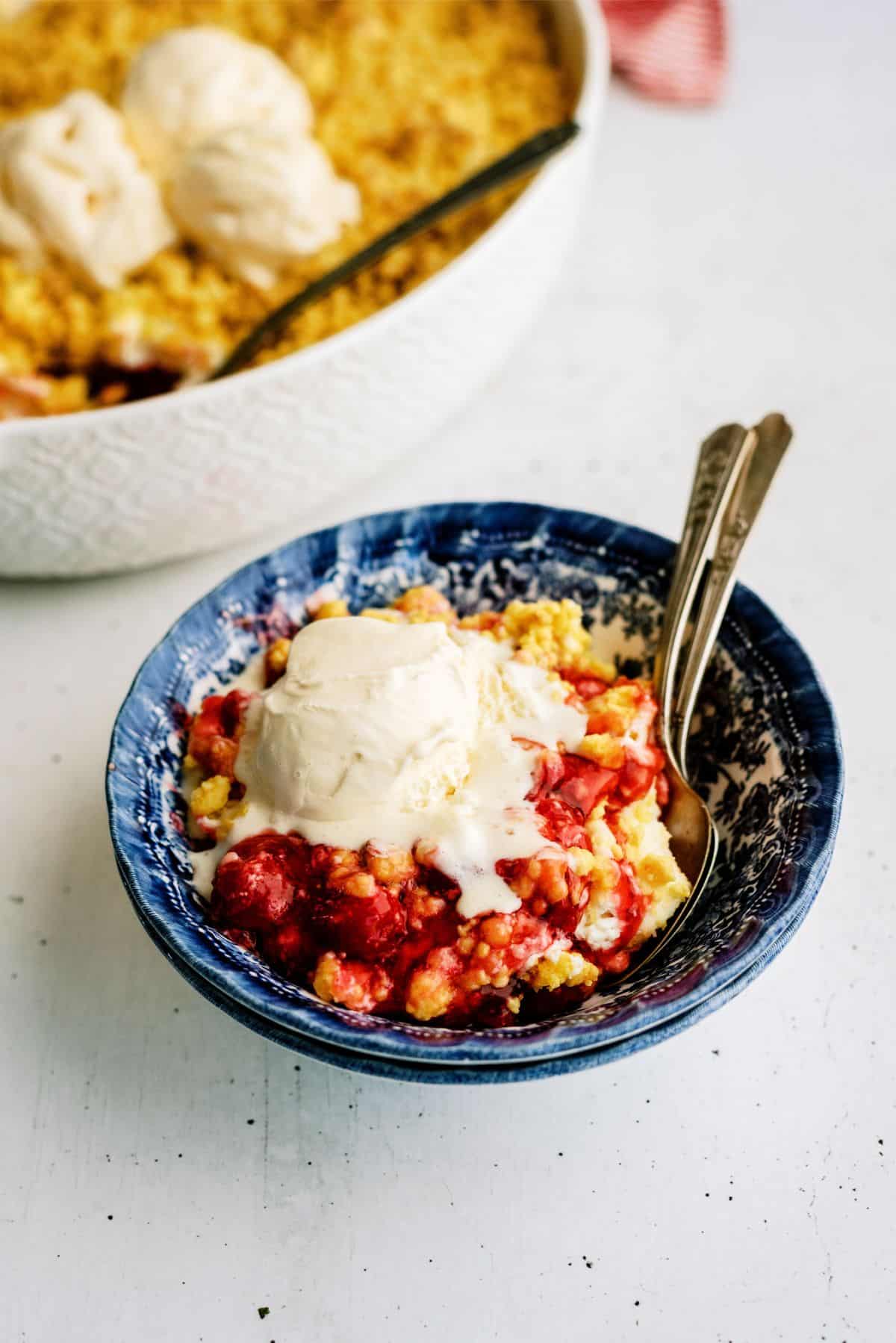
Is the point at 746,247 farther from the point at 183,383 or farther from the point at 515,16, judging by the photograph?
the point at 183,383

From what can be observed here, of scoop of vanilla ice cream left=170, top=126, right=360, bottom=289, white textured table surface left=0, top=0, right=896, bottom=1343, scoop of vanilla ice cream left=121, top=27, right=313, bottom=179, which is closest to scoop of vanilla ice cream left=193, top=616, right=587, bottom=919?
white textured table surface left=0, top=0, right=896, bottom=1343

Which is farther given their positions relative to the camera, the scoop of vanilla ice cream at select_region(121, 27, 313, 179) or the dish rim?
the scoop of vanilla ice cream at select_region(121, 27, 313, 179)

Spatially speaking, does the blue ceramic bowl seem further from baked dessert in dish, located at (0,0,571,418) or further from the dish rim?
baked dessert in dish, located at (0,0,571,418)

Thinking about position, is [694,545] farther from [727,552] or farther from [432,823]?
[432,823]

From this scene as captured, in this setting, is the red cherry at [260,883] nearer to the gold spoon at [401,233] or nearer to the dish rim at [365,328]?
the dish rim at [365,328]

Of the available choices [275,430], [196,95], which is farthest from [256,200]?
[275,430]

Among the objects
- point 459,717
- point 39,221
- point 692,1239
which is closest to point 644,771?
point 459,717
